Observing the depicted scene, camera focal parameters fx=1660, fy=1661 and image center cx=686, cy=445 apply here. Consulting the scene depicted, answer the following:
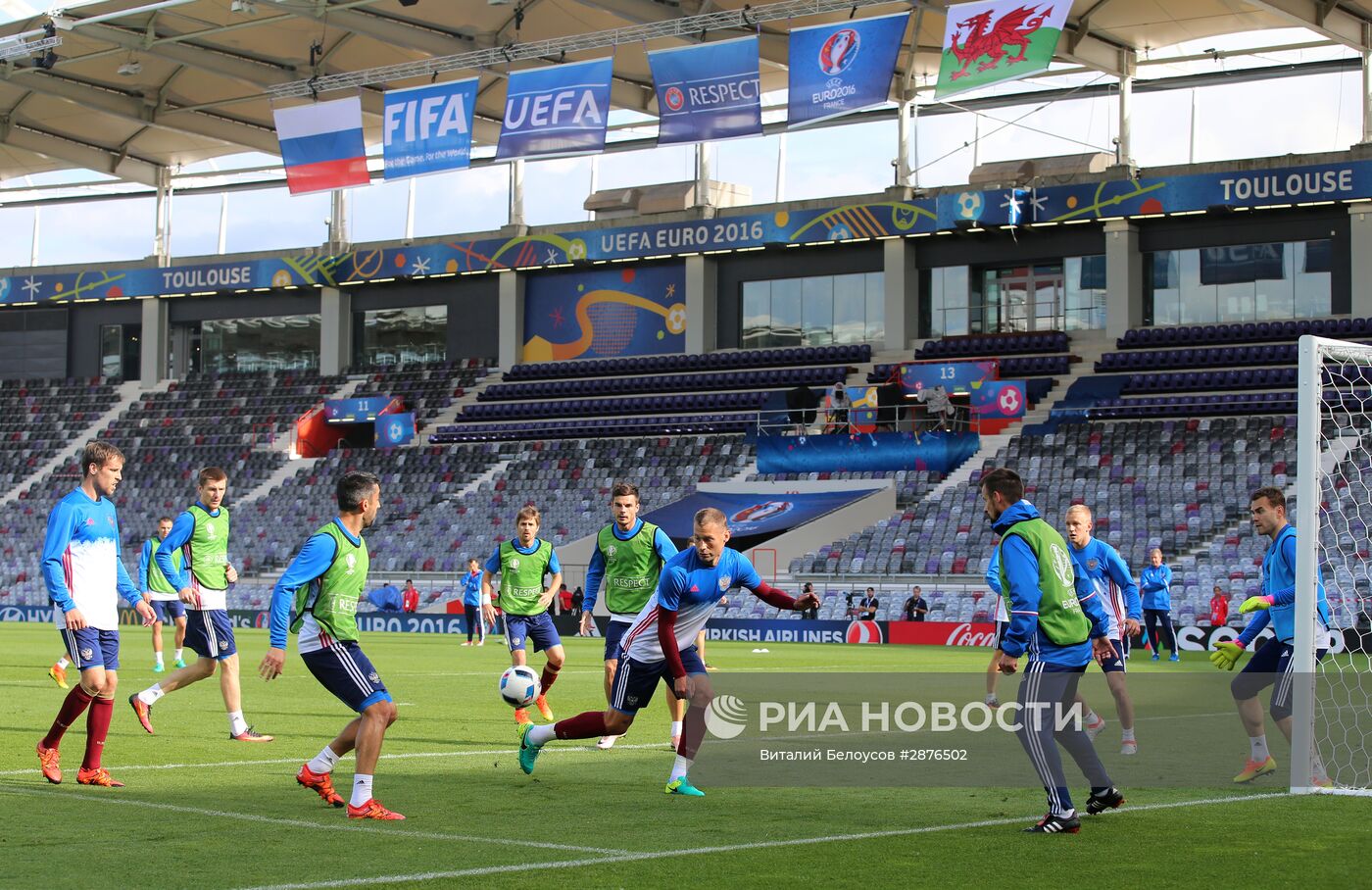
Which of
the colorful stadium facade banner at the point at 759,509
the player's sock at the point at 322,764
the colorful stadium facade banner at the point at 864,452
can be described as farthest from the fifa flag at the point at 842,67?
the player's sock at the point at 322,764

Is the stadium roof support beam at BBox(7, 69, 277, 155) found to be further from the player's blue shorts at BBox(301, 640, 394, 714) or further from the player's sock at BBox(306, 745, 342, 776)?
the player's blue shorts at BBox(301, 640, 394, 714)

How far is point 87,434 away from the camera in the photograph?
5709cm

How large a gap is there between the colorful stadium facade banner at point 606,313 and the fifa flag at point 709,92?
1870 centimetres

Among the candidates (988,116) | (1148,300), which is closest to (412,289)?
(988,116)

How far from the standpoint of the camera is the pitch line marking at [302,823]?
8250mm

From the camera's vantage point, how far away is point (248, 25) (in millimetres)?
42812

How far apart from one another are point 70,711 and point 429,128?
2477 cm

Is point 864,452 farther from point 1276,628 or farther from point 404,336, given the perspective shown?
point 1276,628

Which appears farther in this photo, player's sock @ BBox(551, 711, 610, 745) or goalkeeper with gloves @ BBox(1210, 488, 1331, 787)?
goalkeeper with gloves @ BBox(1210, 488, 1331, 787)

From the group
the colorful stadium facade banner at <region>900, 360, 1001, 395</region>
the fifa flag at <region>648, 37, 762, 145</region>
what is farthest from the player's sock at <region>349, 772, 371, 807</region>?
the colorful stadium facade banner at <region>900, 360, 1001, 395</region>

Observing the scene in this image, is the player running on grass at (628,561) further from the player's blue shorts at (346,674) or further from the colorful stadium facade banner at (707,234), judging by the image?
the colorful stadium facade banner at (707,234)

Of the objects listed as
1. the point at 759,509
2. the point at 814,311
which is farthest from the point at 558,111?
the point at 814,311

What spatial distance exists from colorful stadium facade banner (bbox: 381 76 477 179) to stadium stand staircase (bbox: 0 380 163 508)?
26560mm

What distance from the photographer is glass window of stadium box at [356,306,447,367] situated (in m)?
55.3
